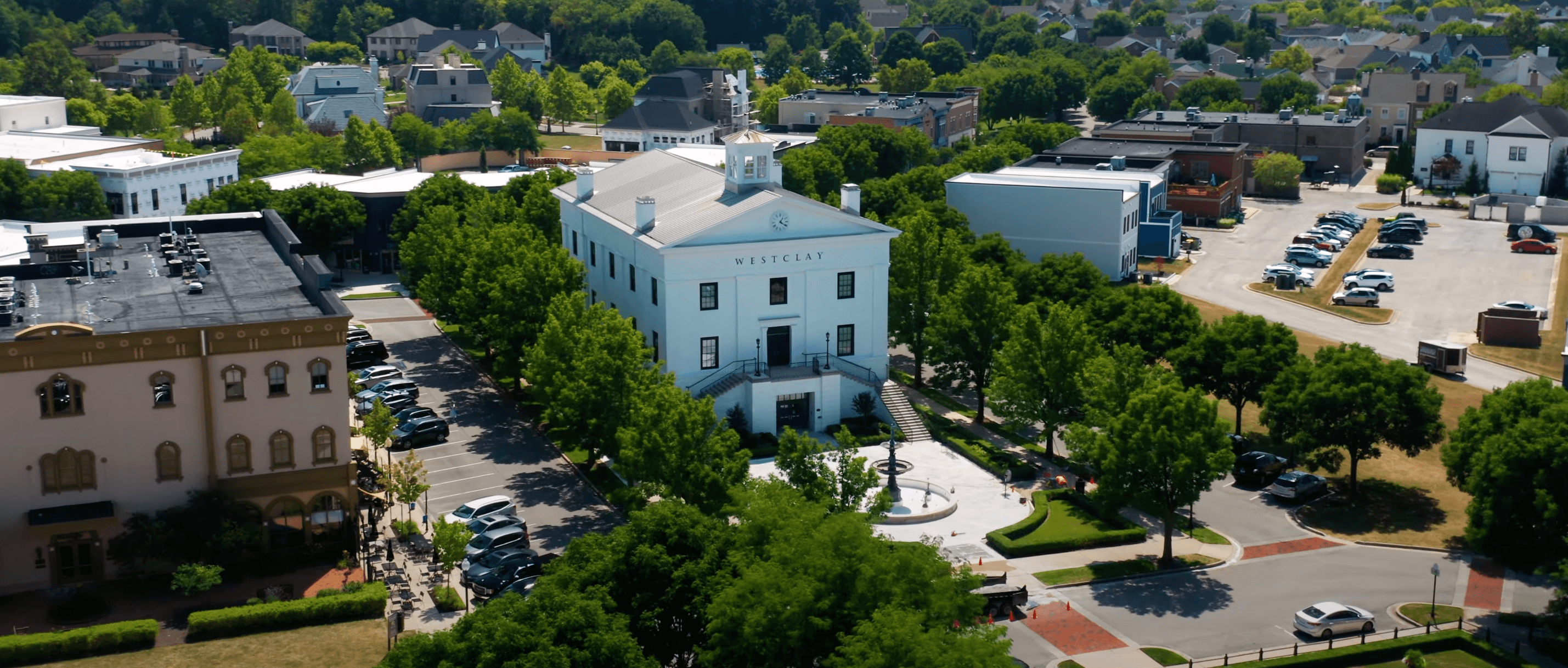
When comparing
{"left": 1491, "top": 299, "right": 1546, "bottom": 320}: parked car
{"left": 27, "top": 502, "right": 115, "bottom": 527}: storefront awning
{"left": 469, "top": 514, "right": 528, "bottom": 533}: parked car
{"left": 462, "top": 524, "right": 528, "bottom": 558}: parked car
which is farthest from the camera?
{"left": 1491, "top": 299, "right": 1546, "bottom": 320}: parked car

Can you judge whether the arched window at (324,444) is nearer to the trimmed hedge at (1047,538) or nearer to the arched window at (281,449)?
the arched window at (281,449)

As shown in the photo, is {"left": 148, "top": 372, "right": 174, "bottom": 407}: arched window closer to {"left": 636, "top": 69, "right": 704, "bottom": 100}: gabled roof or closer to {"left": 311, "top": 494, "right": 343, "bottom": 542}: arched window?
{"left": 311, "top": 494, "right": 343, "bottom": 542}: arched window

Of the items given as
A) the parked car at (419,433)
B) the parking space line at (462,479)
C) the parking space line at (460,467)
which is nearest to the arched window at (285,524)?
the parking space line at (462,479)

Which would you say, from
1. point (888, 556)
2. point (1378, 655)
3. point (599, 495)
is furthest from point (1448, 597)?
point (599, 495)

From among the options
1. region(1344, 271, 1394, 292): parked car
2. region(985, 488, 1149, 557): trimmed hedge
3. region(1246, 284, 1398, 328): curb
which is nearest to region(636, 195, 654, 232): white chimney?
region(985, 488, 1149, 557): trimmed hedge

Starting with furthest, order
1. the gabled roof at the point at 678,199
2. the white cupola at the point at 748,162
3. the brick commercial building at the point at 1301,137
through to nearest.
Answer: the brick commercial building at the point at 1301,137 → the white cupola at the point at 748,162 → the gabled roof at the point at 678,199

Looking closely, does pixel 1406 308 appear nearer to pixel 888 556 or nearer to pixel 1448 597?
pixel 1448 597
